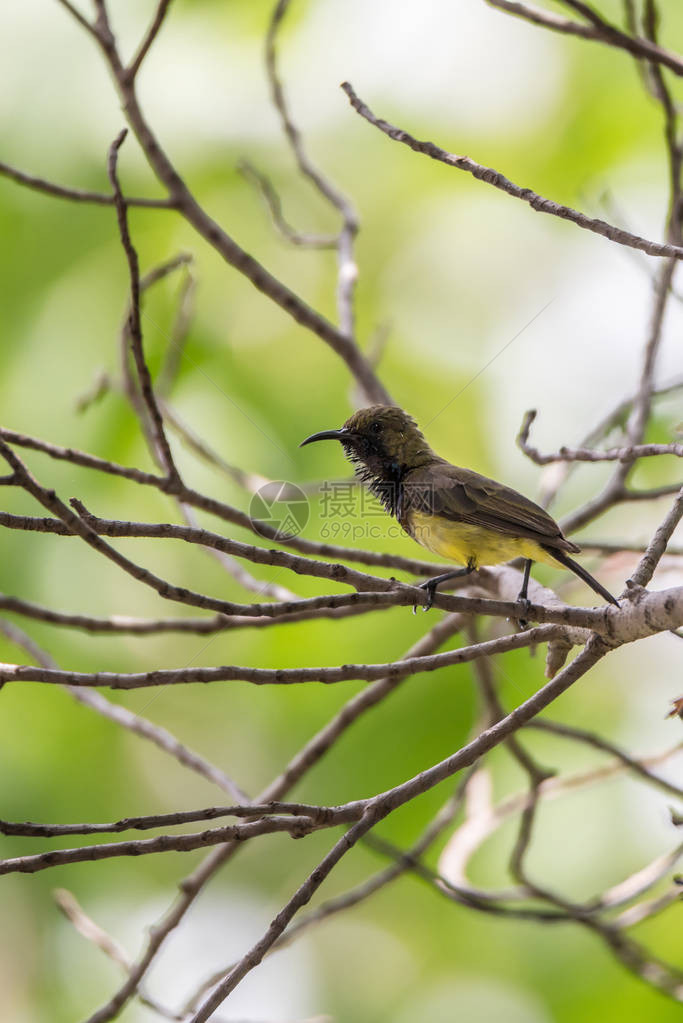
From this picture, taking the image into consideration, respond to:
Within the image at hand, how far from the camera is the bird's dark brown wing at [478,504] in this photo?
385cm

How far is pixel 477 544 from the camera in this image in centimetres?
400

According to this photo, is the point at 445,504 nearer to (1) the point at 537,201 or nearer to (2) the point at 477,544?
(2) the point at 477,544

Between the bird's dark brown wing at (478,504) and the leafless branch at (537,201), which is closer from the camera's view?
the leafless branch at (537,201)

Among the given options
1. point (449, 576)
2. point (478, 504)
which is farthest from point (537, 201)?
point (478, 504)

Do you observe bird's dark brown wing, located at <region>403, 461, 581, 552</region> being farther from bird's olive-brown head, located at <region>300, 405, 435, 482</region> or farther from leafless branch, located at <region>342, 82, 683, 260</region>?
leafless branch, located at <region>342, 82, 683, 260</region>

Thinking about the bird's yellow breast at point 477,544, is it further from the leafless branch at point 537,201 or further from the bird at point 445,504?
the leafless branch at point 537,201

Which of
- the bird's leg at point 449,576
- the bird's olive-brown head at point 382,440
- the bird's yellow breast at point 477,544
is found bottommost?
the bird's leg at point 449,576

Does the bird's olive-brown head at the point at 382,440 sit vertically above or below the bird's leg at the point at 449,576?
above

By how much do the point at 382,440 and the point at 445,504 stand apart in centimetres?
67

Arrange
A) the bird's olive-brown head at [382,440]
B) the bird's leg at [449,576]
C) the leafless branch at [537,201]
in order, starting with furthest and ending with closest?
the bird's olive-brown head at [382,440], the bird's leg at [449,576], the leafless branch at [537,201]

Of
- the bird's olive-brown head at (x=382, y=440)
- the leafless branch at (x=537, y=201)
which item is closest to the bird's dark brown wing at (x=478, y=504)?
the bird's olive-brown head at (x=382, y=440)

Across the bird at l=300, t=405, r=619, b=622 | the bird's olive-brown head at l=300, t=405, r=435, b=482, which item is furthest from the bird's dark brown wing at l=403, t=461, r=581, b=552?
the bird's olive-brown head at l=300, t=405, r=435, b=482

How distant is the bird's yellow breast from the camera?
3.93 metres

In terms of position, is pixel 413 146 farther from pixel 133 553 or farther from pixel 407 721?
pixel 407 721
